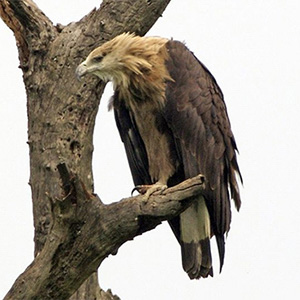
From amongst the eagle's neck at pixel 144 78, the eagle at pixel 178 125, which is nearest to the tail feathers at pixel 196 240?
the eagle at pixel 178 125

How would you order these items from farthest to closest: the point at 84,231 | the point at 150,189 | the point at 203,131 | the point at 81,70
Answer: the point at 203,131
the point at 81,70
the point at 150,189
the point at 84,231

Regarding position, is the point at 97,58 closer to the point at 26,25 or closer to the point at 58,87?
the point at 58,87

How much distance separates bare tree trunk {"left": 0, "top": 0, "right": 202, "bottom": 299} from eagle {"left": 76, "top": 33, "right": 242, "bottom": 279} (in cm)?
39

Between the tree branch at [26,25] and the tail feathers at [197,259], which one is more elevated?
the tree branch at [26,25]

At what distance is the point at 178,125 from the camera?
7449 millimetres

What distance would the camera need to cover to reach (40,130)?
755 centimetres

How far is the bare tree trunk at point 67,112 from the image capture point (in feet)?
20.3

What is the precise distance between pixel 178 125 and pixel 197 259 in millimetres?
1159

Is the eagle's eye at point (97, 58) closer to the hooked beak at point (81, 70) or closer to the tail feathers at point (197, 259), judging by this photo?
the hooked beak at point (81, 70)

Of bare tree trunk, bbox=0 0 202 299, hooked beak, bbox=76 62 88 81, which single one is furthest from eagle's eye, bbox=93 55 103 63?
bare tree trunk, bbox=0 0 202 299

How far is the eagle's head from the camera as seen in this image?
722 cm

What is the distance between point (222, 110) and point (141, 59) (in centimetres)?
94

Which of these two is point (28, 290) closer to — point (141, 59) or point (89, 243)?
point (89, 243)

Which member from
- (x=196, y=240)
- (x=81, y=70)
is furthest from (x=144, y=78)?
(x=196, y=240)
